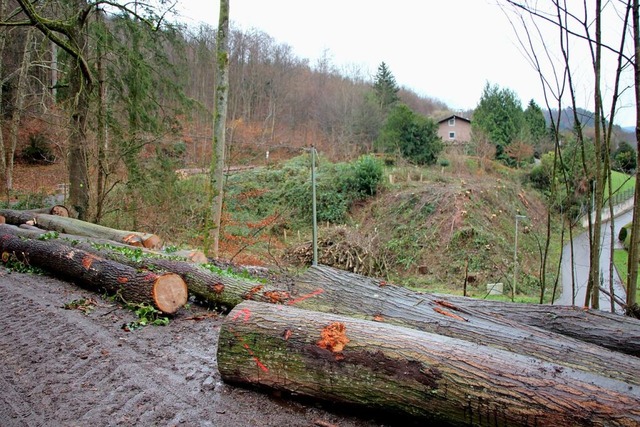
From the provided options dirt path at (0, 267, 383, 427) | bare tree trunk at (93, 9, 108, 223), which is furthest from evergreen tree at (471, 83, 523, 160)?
dirt path at (0, 267, 383, 427)

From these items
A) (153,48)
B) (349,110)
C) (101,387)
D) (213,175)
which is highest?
(349,110)

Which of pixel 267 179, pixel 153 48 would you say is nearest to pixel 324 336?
pixel 153 48

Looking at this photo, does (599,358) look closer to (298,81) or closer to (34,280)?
(34,280)

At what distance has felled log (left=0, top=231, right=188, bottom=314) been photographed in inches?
184

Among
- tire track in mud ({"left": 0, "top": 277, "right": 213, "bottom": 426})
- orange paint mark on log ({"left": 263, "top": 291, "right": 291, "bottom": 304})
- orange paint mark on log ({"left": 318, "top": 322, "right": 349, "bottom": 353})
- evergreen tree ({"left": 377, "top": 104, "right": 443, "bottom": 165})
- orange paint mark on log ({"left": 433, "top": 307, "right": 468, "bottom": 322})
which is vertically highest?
evergreen tree ({"left": 377, "top": 104, "right": 443, "bottom": 165})

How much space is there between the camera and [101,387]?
10.2 feet

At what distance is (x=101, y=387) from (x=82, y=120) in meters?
9.08

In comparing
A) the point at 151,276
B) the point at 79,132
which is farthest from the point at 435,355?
the point at 79,132

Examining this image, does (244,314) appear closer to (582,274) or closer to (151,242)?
(151,242)

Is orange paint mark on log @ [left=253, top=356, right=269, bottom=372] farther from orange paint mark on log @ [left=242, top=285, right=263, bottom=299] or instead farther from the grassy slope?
the grassy slope

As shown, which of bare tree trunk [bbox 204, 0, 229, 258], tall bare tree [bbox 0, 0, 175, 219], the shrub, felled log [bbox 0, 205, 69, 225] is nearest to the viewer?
bare tree trunk [bbox 204, 0, 229, 258]

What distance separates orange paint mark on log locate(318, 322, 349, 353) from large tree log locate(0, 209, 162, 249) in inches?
251

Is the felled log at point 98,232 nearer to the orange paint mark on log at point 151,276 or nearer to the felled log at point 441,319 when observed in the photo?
the orange paint mark on log at point 151,276

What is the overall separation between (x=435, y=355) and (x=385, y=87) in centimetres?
3719
